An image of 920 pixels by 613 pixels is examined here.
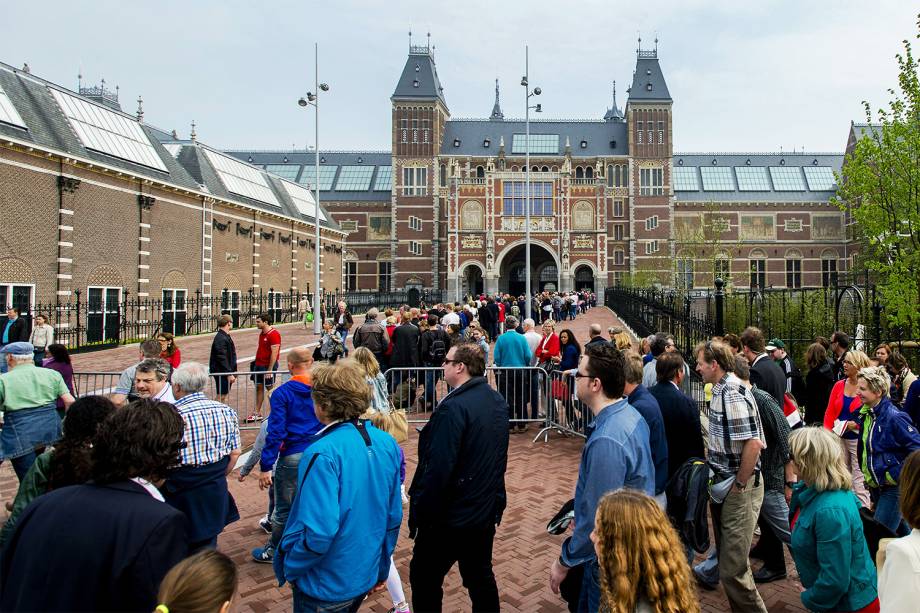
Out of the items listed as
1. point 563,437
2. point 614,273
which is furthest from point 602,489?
point 614,273

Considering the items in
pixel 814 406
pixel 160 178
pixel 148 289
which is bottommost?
pixel 814 406

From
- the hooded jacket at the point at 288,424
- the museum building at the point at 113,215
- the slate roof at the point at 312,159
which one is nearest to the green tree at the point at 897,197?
the hooded jacket at the point at 288,424

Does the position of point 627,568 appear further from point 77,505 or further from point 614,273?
point 614,273

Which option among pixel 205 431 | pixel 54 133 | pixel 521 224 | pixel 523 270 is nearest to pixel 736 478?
pixel 205 431

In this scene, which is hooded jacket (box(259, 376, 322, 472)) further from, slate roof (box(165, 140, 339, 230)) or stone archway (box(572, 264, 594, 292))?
stone archway (box(572, 264, 594, 292))

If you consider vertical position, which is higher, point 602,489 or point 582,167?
point 582,167

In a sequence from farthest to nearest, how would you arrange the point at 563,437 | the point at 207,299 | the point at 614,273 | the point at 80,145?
the point at 614,273 → the point at 207,299 → the point at 80,145 → the point at 563,437

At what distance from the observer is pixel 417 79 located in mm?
51844

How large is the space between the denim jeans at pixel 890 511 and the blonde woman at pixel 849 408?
2.48 feet

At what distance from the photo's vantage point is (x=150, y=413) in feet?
7.27

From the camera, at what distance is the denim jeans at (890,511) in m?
3.86

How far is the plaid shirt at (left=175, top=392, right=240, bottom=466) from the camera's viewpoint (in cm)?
327

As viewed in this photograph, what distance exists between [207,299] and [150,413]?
78.8ft

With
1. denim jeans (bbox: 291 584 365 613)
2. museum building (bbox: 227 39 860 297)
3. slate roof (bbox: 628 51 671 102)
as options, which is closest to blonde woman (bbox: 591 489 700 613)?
denim jeans (bbox: 291 584 365 613)
